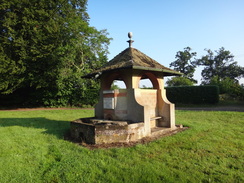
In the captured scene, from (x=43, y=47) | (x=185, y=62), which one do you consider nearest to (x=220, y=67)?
(x=185, y=62)

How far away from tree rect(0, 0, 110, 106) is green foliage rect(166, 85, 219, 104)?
10046 mm

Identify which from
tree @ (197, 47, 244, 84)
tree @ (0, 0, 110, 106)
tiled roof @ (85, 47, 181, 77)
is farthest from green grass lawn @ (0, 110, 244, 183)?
tree @ (197, 47, 244, 84)

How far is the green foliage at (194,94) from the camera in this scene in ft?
64.1

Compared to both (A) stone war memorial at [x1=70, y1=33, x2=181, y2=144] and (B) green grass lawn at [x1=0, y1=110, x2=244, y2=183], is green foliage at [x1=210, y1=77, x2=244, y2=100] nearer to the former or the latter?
(A) stone war memorial at [x1=70, y1=33, x2=181, y2=144]

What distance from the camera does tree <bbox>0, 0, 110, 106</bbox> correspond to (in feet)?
54.0

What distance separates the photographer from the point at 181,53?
1961 inches

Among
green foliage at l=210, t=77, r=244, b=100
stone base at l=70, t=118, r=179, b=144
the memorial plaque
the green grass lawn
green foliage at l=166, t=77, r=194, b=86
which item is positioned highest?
green foliage at l=166, t=77, r=194, b=86

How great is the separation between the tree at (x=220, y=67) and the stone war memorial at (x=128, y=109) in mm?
43041

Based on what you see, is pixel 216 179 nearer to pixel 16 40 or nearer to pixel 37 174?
pixel 37 174

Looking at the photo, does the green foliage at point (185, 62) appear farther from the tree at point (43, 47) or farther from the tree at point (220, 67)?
the tree at point (43, 47)

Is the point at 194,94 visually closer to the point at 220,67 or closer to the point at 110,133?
the point at 110,133

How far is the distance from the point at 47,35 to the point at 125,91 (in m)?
14.5

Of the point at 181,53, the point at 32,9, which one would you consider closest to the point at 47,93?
the point at 32,9

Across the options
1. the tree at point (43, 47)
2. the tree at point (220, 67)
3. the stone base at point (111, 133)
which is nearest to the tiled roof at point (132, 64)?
the stone base at point (111, 133)
